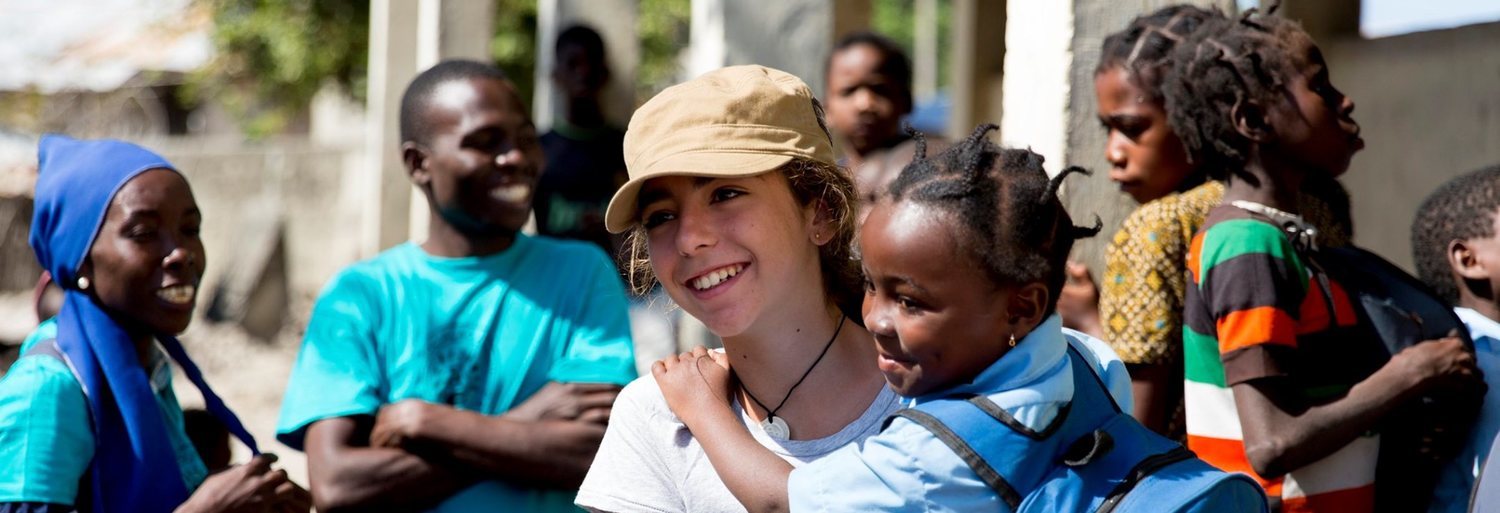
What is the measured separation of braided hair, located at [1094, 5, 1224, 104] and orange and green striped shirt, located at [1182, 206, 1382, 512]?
18.5 inches

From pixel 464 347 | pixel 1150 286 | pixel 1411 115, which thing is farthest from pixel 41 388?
pixel 1411 115

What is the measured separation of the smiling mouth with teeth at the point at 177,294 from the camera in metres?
3.32

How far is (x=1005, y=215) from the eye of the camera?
6.89 ft

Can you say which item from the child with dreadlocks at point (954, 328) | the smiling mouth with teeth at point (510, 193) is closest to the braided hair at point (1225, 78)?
the child with dreadlocks at point (954, 328)

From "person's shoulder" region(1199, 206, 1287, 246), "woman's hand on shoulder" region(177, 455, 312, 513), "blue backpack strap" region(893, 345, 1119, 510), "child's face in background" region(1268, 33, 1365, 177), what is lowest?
"woman's hand on shoulder" region(177, 455, 312, 513)

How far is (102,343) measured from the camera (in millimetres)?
3164

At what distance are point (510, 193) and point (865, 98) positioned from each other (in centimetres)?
206

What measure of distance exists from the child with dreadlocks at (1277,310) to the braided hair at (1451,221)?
48cm

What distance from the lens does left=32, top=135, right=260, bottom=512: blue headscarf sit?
310cm

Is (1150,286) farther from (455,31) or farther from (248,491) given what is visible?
(455,31)

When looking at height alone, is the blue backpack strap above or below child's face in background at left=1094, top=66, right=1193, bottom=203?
below

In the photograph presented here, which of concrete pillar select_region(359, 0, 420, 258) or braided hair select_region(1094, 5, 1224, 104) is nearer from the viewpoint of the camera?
braided hair select_region(1094, 5, 1224, 104)

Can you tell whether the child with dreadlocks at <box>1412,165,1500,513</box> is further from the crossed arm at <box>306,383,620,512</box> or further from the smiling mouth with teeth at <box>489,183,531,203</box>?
the smiling mouth with teeth at <box>489,183,531,203</box>

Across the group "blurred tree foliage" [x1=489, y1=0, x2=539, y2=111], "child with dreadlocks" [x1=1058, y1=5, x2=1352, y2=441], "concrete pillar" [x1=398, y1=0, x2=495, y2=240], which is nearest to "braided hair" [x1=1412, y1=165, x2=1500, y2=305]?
"child with dreadlocks" [x1=1058, y1=5, x2=1352, y2=441]
